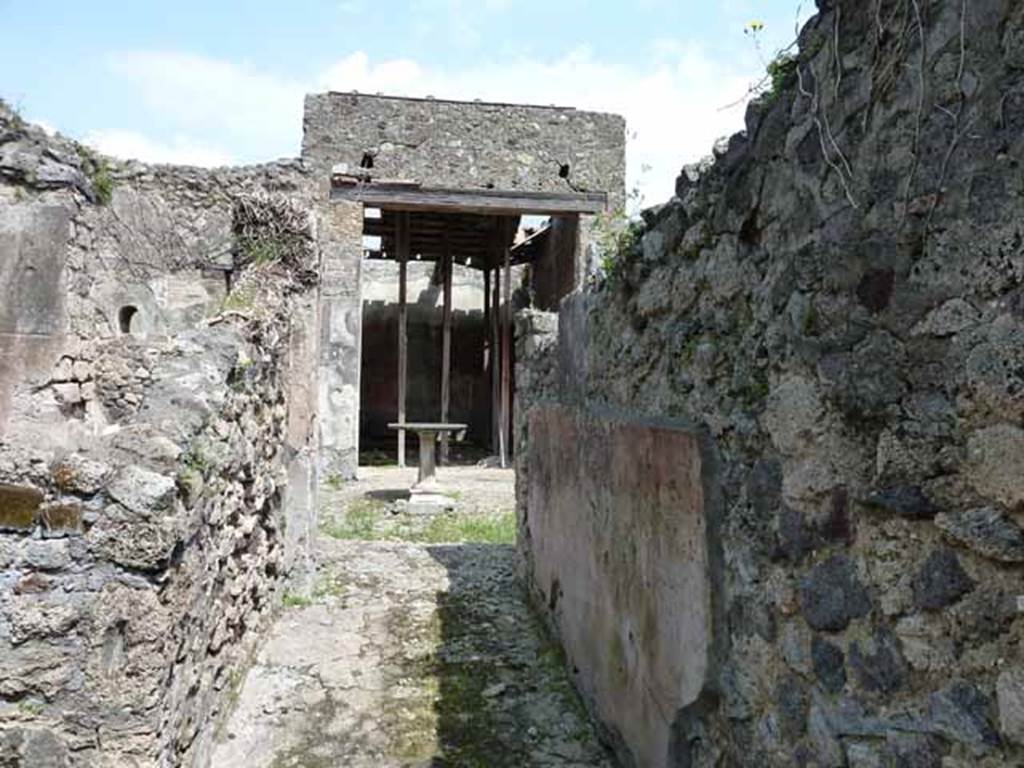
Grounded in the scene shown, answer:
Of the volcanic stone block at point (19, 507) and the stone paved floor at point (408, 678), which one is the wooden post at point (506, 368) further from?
the volcanic stone block at point (19, 507)

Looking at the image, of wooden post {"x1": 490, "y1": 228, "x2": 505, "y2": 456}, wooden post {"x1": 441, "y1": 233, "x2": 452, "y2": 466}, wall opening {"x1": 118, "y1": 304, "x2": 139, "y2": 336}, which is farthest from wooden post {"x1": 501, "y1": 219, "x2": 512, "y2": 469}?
wall opening {"x1": 118, "y1": 304, "x2": 139, "y2": 336}

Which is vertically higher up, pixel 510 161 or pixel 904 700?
pixel 510 161

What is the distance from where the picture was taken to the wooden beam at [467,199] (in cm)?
1134

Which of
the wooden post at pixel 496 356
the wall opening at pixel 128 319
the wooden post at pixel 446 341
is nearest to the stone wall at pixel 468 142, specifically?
the wooden post at pixel 496 356

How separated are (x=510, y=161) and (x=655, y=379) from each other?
394 inches

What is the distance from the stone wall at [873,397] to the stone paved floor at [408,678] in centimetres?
132

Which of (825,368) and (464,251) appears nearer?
(825,368)

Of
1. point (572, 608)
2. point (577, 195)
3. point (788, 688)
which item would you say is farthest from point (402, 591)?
point (577, 195)

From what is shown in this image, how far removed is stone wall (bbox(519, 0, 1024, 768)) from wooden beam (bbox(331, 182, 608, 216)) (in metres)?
9.56

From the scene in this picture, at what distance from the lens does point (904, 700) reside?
1.47 m

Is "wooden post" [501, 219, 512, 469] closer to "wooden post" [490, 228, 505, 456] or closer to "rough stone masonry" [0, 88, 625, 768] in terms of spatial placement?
"wooden post" [490, 228, 505, 456]

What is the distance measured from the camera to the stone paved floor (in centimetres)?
328

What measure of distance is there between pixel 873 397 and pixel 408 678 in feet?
10.2

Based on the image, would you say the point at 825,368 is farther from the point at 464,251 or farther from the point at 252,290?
the point at 464,251
